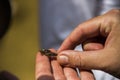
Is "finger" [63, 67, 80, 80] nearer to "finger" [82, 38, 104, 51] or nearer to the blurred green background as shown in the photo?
"finger" [82, 38, 104, 51]

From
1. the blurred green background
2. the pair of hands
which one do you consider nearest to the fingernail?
the pair of hands

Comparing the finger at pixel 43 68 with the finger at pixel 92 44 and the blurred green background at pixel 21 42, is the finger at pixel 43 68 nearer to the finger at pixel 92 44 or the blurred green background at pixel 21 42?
the finger at pixel 92 44

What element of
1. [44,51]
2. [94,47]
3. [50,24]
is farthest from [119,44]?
[50,24]

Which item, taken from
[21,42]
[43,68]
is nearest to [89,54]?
[43,68]

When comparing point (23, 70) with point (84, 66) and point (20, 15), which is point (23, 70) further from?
point (84, 66)

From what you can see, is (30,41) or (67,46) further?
(30,41)

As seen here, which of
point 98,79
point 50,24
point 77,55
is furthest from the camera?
point 50,24

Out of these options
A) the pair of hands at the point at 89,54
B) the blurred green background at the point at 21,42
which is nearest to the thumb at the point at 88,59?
the pair of hands at the point at 89,54

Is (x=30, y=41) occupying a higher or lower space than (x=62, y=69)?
higher

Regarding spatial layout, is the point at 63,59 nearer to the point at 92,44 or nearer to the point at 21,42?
the point at 92,44
